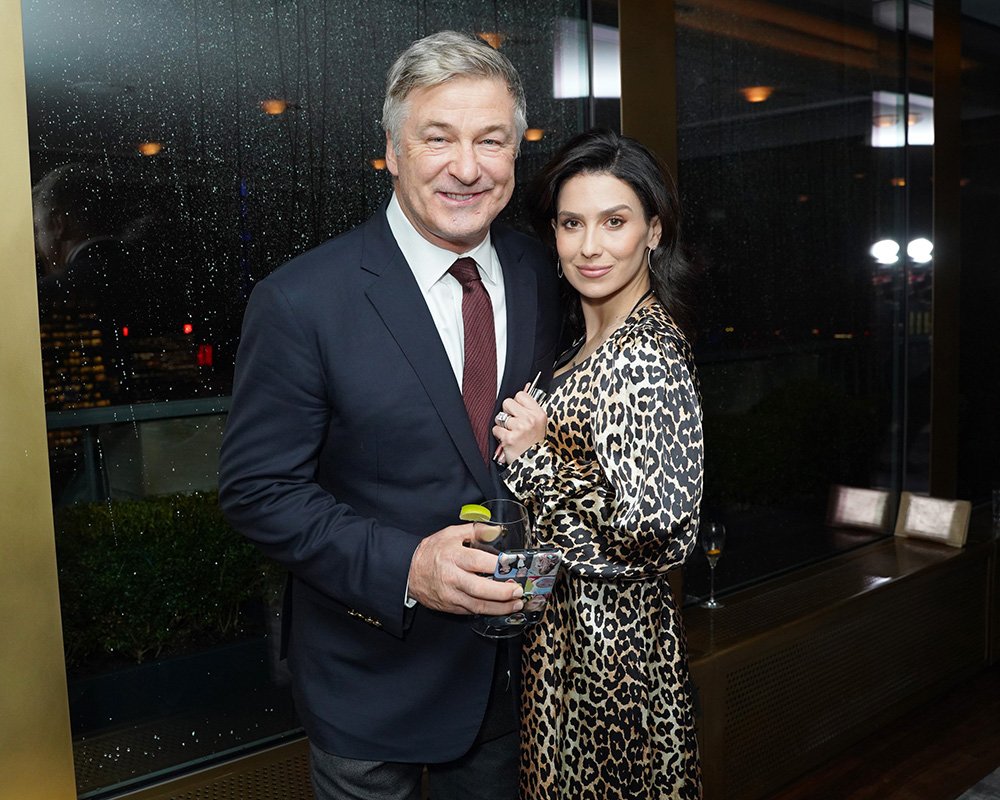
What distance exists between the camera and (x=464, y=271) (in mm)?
1777

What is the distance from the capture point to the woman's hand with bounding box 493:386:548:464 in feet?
5.67

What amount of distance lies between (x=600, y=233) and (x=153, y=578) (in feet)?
4.04

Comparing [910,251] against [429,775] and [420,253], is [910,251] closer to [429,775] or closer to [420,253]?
[420,253]

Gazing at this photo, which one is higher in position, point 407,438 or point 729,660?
point 407,438

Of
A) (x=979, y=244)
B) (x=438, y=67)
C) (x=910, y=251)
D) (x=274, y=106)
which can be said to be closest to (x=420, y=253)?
(x=438, y=67)

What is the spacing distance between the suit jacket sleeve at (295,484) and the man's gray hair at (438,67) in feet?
1.24

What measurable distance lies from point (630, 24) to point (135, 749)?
2.32 meters

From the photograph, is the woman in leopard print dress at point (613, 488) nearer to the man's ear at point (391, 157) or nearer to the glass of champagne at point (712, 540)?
the man's ear at point (391, 157)

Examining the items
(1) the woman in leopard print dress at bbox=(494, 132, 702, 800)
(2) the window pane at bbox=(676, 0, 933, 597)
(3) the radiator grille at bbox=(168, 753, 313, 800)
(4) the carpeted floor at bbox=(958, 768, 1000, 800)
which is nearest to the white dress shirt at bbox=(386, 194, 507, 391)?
(1) the woman in leopard print dress at bbox=(494, 132, 702, 800)

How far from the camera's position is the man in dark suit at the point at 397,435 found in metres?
1.59

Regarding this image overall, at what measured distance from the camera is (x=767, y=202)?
11.8ft

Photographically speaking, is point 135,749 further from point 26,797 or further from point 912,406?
point 912,406

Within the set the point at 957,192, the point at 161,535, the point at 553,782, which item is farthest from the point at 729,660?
the point at 957,192

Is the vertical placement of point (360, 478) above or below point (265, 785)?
above
